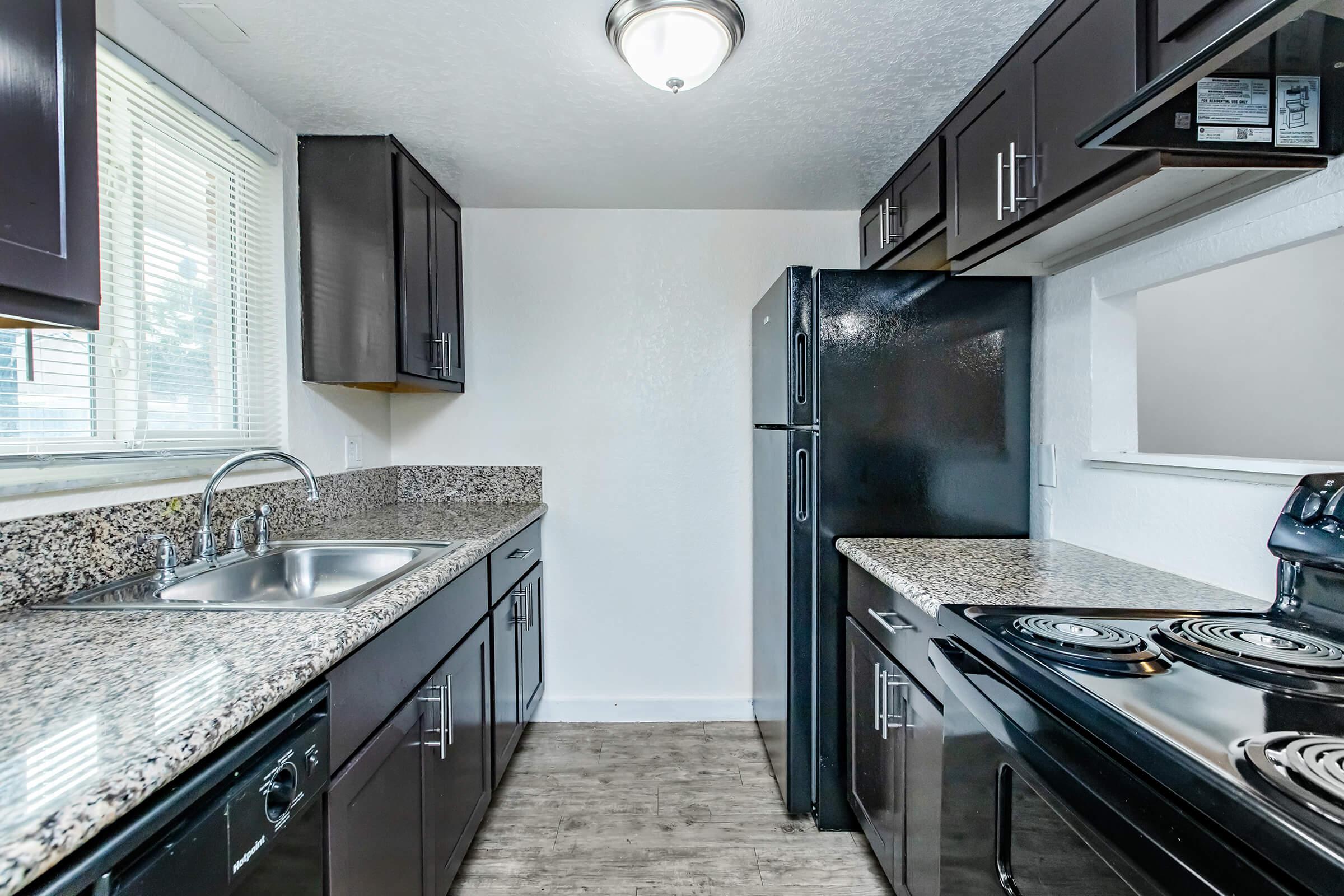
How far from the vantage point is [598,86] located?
1710 millimetres

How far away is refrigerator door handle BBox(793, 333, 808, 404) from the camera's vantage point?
6.17ft

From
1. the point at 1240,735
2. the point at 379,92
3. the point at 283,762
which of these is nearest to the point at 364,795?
the point at 283,762

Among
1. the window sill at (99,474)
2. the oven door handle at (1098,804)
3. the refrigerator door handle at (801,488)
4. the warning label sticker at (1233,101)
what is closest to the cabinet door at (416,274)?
the window sill at (99,474)

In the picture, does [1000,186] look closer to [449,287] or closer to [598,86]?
[598,86]

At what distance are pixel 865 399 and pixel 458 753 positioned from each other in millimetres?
1550

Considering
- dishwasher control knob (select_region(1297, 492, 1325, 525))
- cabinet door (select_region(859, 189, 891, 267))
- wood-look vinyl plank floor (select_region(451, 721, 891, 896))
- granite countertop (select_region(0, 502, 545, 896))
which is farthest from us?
cabinet door (select_region(859, 189, 891, 267))

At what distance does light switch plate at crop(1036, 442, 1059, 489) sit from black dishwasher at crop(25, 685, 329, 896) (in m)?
1.97

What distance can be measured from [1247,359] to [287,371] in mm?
2975

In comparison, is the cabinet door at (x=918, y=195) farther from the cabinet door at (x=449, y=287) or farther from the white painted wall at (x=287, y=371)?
the white painted wall at (x=287, y=371)

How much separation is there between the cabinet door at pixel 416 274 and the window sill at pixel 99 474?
2.20 ft

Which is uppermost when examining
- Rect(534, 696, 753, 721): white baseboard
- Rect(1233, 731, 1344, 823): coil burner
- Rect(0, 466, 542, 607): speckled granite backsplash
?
Rect(0, 466, 542, 607): speckled granite backsplash

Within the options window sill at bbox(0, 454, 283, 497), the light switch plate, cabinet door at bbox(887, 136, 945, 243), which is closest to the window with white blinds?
window sill at bbox(0, 454, 283, 497)

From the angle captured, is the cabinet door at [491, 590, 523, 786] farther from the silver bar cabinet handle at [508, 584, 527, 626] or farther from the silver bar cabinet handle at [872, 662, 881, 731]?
the silver bar cabinet handle at [872, 662, 881, 731]

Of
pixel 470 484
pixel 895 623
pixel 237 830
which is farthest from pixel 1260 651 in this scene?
pixel 470 484
